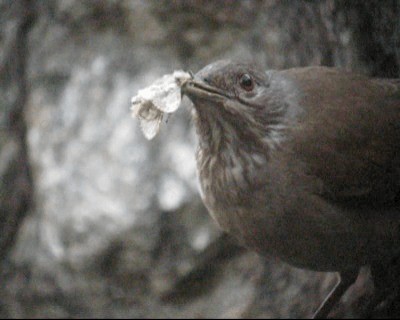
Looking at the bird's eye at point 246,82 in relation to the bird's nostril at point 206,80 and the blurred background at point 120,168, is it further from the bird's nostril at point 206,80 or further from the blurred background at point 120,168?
the blurred background at point 120,168

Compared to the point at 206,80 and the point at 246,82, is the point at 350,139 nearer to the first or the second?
the point at 246,82

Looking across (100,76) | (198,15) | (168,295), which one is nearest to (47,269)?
(168,295)

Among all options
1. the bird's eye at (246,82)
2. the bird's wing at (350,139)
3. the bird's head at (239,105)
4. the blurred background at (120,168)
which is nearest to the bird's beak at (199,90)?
the bird's head at (239,105)

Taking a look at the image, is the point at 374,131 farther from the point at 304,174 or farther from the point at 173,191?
the point at 173,191

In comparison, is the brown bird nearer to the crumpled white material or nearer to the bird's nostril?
the bird's nostril

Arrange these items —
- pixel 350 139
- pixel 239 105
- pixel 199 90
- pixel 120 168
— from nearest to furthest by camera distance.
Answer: pixel 199 90 → pixel 239 105 → pixel 350 139 → pixel 120 168

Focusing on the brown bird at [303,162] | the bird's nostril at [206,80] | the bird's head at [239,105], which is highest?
the bird's nostril at [206,80]

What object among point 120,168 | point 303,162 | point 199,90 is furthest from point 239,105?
point 120,168
